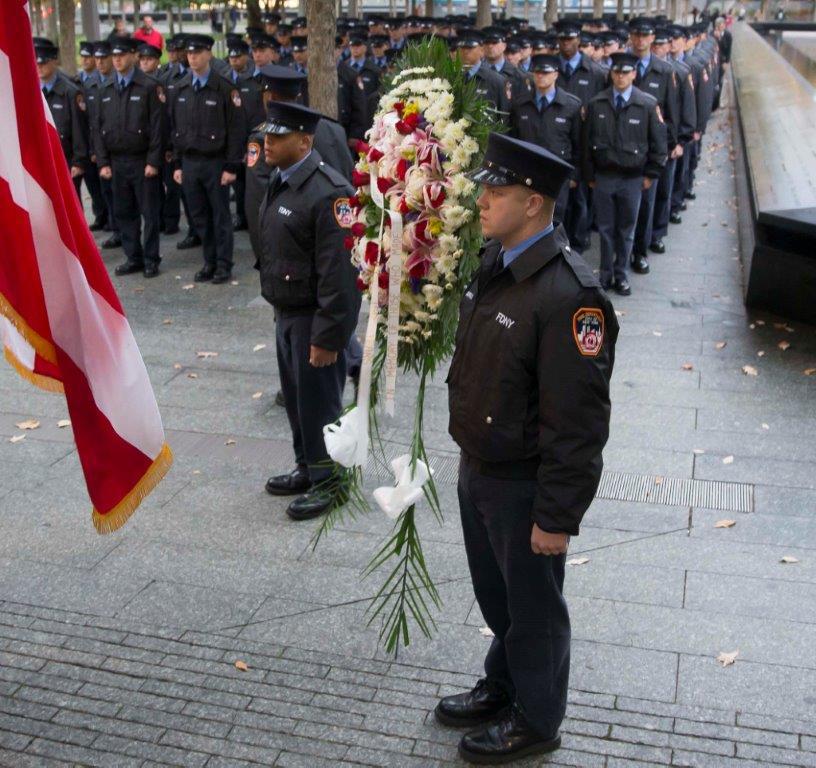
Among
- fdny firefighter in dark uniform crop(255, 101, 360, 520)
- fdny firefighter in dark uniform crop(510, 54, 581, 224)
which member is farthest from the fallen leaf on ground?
fdny firefighter in dark uniform crop(510, 54, 581, 224)

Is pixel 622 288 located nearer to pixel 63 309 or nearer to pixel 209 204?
pixel 209 204

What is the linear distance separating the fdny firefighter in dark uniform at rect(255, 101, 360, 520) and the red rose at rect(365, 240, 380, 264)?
122 cm

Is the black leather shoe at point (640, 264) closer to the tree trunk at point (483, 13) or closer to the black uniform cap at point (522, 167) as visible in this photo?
the black uniform cap at point (522, 167)

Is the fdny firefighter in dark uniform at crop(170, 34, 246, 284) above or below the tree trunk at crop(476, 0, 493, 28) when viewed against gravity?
below

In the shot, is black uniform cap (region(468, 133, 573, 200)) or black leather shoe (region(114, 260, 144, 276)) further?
black leather shoe (region(114, 260, 144, 276))

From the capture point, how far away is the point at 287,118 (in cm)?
537

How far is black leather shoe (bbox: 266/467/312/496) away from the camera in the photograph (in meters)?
5.98

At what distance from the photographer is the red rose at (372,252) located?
3930 millimetres

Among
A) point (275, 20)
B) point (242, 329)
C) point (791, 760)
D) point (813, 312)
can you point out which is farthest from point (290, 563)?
point (275, 20)

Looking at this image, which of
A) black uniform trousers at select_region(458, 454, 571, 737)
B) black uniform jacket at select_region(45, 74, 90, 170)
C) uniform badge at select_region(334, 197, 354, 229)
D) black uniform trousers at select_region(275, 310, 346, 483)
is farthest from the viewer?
black uniform jacket at select_region(45, 74, 90, 170)

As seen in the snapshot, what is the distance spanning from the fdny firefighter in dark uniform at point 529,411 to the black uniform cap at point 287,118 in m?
2.16

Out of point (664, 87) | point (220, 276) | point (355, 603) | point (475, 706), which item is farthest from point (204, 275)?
point (475, 706)

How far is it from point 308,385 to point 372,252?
6.06 feet

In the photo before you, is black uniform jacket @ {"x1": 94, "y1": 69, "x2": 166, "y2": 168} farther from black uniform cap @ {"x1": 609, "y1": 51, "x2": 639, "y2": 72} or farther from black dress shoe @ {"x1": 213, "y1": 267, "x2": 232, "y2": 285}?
black uniform cap @ {"x1": 609, "y1": 51, "x2": 639, "y2": 72}
